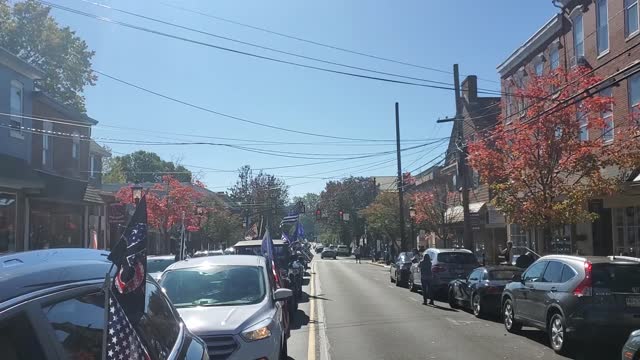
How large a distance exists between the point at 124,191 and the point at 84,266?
1484 inches

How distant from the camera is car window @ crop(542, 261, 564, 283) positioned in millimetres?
10773

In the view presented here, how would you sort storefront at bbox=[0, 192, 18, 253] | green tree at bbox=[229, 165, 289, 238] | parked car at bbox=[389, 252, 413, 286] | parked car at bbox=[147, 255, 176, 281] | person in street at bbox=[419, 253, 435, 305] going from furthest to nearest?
1. green tree at bbox=[229, 165, 289, 238]
2. parked car at bbox=[389, 252, 413, 286]
3. storefront at bbox=[0, 192, 18, 253]
4. person in street at bbox=[419, 253, 435, 305]
5. parked car at bbox=[147, 255, 176, 281]

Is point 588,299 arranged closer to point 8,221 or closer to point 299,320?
point 299,320

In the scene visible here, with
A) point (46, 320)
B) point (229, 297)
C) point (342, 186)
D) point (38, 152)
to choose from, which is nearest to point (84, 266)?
point (46, 320)

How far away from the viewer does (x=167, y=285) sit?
793 cm

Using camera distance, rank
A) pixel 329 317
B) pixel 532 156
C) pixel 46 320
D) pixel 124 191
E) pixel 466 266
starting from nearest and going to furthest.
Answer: pixel 46 320, pixel 329 317, pixel 532 156, pixel 466 266, pixel 124 191

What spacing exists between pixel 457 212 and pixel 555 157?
19883 millimetres

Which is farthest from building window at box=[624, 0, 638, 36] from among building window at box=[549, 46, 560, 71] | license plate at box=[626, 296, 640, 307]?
license plate at box=[626, 296, 640, 307]

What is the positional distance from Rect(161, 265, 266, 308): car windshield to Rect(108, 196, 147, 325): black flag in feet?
13.5

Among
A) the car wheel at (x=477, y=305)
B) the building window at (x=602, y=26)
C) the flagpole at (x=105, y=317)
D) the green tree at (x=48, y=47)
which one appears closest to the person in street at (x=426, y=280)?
the car wheel at (x=477, y=305)

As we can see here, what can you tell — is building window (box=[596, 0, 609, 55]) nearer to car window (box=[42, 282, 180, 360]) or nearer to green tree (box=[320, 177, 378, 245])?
car window (box=[42, 282, 180, 360])

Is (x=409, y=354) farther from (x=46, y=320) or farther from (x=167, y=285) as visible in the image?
(x=46, y=320)

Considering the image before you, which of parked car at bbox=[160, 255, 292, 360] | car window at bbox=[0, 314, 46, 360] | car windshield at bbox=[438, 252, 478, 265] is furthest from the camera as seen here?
car windshield at bbox=[438, 252, 478, 265]

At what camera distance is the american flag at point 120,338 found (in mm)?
2863
